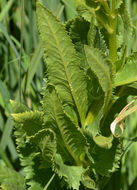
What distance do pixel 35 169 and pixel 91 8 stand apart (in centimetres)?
38

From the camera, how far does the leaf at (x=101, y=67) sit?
2.31 feet

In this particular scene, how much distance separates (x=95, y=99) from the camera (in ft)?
2.64

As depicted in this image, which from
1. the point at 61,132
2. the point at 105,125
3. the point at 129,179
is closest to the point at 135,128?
the point at 129,179

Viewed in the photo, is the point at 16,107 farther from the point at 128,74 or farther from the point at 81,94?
the point at 128,74

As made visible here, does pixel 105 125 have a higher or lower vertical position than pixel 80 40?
lower

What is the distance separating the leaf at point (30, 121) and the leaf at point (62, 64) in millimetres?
65

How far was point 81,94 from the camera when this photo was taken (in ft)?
2.63

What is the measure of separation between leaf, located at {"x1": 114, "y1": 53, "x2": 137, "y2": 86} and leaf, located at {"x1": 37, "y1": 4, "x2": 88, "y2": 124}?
2.9 inches

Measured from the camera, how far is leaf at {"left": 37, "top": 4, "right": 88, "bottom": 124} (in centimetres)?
75

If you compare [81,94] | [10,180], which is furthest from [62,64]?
[10,180]

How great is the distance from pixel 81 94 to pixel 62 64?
8 centimetres

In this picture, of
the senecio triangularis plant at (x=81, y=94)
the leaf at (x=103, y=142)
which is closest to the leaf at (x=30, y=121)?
the senecio triangularis plant at (x=81, y=94)

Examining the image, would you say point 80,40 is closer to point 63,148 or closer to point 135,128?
point 63,148

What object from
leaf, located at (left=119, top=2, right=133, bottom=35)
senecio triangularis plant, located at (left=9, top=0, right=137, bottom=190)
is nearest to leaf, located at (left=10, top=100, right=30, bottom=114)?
senecio triangularis plant, located at (left=9, top=0, right=137, bottom=190)
